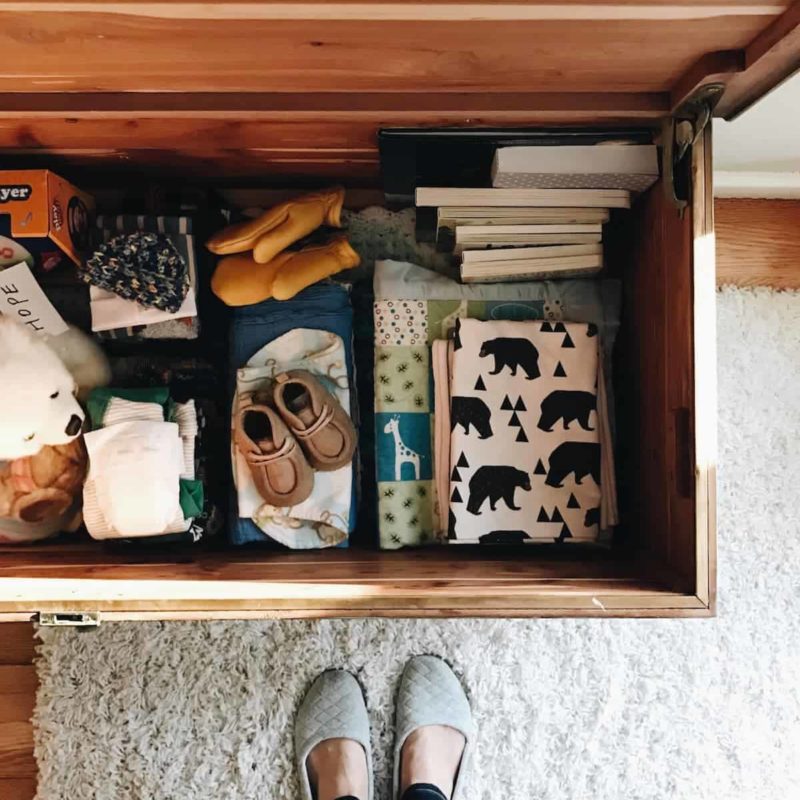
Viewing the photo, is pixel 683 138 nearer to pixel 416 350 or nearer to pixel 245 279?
pixel 416 350

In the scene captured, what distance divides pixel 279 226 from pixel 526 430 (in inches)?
18.8

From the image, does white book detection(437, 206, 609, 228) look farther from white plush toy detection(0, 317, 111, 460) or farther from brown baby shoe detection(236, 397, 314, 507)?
white plush toy detection(0, 317, 111, 460)

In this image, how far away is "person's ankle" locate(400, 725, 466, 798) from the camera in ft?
4.20

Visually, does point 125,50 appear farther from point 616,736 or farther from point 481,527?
point 616,736

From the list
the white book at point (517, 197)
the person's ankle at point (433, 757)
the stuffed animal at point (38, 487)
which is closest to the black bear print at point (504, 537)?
the person's ankle at point (433, 757)

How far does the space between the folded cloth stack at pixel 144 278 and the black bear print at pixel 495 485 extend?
1.56ft

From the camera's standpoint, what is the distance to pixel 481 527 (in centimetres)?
114

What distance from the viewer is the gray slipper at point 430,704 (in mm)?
1277

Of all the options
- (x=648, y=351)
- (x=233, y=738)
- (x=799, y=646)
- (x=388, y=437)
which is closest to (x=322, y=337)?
(x=388, y=437)

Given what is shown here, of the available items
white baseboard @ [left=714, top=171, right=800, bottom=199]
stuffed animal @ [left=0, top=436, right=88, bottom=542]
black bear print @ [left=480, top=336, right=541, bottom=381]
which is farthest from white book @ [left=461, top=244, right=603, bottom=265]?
stuffed animal @ [left=0, top=436, right=88, bottom=542]

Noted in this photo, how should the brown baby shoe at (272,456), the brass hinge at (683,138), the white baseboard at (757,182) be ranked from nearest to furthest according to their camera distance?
1. the brass hinge at (683,138)
2. the brown baby shoe at (272,456)
3. the white baseboard at (757,182)

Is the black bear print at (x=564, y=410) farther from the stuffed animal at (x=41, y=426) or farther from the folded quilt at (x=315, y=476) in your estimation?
the stuffed animal at (x=41, y=426)

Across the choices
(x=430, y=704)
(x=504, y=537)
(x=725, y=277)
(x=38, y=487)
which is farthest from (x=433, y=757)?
(x=725, y=277)

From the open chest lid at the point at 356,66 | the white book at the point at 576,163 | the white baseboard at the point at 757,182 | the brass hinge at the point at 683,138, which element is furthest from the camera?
the white baseboard at the point at 757,182
